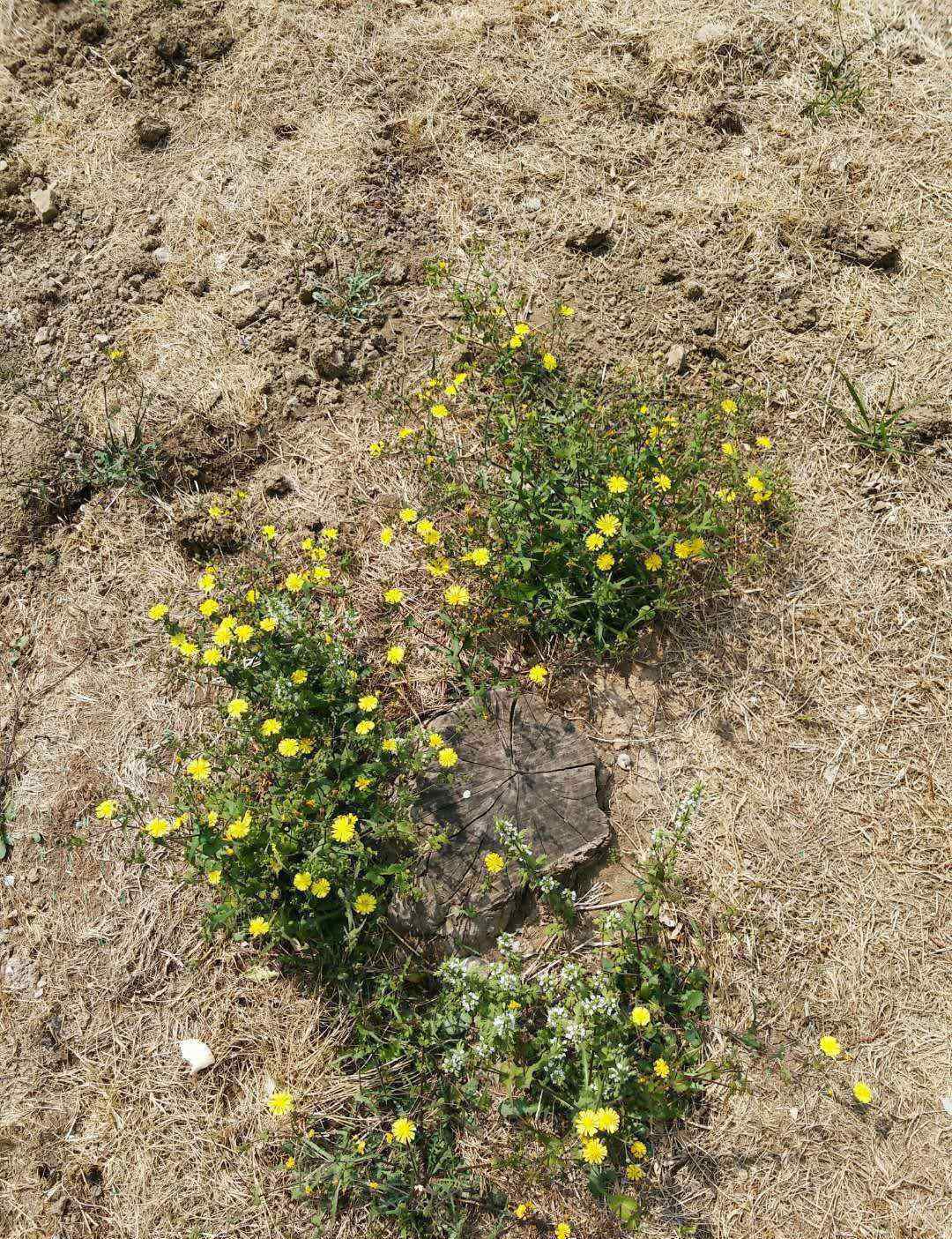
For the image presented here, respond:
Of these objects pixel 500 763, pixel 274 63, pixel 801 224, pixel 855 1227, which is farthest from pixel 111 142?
pixel 855 1227

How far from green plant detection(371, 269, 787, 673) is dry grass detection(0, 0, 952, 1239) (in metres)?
0.24

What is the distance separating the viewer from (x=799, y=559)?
334cm

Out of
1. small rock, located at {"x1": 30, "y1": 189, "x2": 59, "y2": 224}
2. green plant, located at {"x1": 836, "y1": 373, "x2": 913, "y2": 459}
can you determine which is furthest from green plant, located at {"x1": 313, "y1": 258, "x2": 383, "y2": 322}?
green plant, located at {"x1": 836, "y1": 373, "x2": 913, "y2": 459}

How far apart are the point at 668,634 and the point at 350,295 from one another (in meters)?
2.18

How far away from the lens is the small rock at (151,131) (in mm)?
4223

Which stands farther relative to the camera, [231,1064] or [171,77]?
[171,77]

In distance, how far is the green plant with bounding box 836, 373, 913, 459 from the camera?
11.4 ft

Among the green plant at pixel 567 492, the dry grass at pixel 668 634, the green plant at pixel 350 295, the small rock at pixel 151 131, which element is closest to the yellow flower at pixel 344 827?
the dry grass at pixel 668 634

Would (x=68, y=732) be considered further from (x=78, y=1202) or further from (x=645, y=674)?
(x=645, y=674)

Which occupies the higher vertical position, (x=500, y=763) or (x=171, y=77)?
(x=171, y=77)

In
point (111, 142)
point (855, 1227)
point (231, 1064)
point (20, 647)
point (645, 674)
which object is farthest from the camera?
point (111, 142)

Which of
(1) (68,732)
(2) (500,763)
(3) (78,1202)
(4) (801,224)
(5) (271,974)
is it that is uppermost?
(4) (801,224)

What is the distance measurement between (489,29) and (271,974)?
4.77 metres

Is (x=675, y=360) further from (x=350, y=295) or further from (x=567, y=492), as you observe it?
(x=350, y=295)
